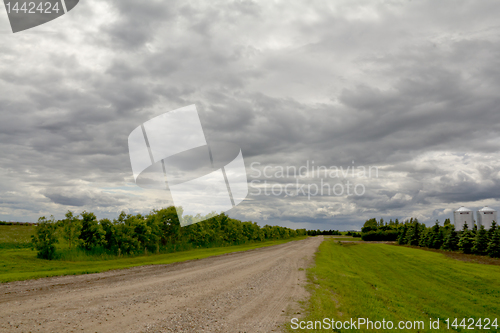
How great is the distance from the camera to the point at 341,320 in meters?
10.8

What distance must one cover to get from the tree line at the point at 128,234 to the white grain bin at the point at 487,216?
173 ft

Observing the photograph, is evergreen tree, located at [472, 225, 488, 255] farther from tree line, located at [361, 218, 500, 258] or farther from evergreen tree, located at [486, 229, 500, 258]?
evergreen tree, located at [486, 229, 500, 258]

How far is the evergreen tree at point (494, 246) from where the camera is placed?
37406mm

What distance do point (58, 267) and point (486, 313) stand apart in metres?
29.5

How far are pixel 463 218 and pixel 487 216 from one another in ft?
14.3

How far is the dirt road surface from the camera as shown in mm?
9258

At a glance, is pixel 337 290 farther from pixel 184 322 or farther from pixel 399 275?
pixel 399 275

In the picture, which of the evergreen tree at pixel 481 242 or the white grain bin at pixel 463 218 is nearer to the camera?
the evergreen tree at pixel 481 242

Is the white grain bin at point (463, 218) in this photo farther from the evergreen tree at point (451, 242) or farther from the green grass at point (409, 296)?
the green grass at point (409, 296)

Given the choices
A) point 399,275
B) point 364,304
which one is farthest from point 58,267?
point 399,275

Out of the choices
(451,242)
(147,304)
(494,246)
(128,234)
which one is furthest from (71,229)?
(451,242)

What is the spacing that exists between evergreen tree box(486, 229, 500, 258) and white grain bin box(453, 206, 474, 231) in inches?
874

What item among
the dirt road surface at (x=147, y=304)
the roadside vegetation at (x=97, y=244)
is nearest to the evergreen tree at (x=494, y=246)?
the dirt road surface at (x=147, y=304)

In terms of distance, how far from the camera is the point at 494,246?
37.9 m
